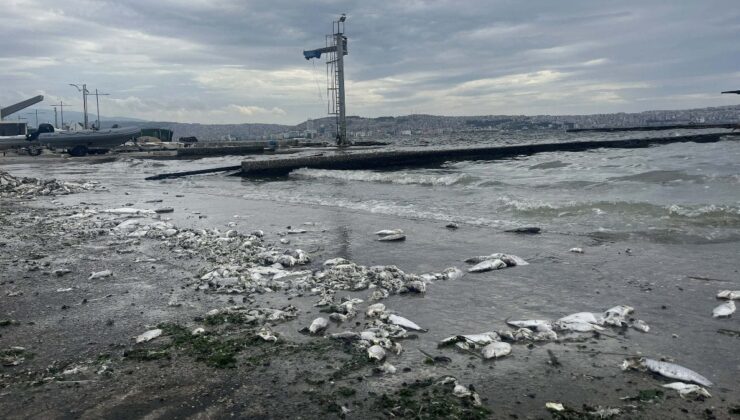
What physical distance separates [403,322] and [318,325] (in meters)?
0.94

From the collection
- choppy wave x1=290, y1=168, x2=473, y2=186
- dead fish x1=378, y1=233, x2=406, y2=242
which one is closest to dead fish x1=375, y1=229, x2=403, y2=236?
dead fish x1=378, y1=233, x2=406, y2=242

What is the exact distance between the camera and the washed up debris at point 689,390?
400 centimetres

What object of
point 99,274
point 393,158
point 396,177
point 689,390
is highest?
point 393,158

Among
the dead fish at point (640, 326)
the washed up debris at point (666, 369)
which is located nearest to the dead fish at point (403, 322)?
the washed up debris at point (666, 369)

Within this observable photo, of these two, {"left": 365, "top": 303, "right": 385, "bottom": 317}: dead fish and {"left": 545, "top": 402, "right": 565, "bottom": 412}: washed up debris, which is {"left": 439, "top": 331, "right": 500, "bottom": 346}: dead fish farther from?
{"left": 545, "top": 402, "right": 565, "bottom": 412}: washed up debris

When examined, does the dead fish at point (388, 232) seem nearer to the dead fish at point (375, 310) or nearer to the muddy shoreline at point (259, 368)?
the muddy shoreline at point (259, 368)

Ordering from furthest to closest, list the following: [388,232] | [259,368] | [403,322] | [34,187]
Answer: [34,187] → [388,232] → [403,322] → [259,368]

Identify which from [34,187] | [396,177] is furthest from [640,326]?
[34,187]

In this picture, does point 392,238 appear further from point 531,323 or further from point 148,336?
point 148,336

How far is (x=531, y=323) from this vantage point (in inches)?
218

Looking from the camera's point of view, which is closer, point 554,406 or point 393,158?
point 554,406

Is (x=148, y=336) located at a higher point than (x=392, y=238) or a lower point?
lower

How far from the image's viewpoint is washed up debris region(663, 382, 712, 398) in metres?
4.00

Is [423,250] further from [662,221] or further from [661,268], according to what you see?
[662,221]
